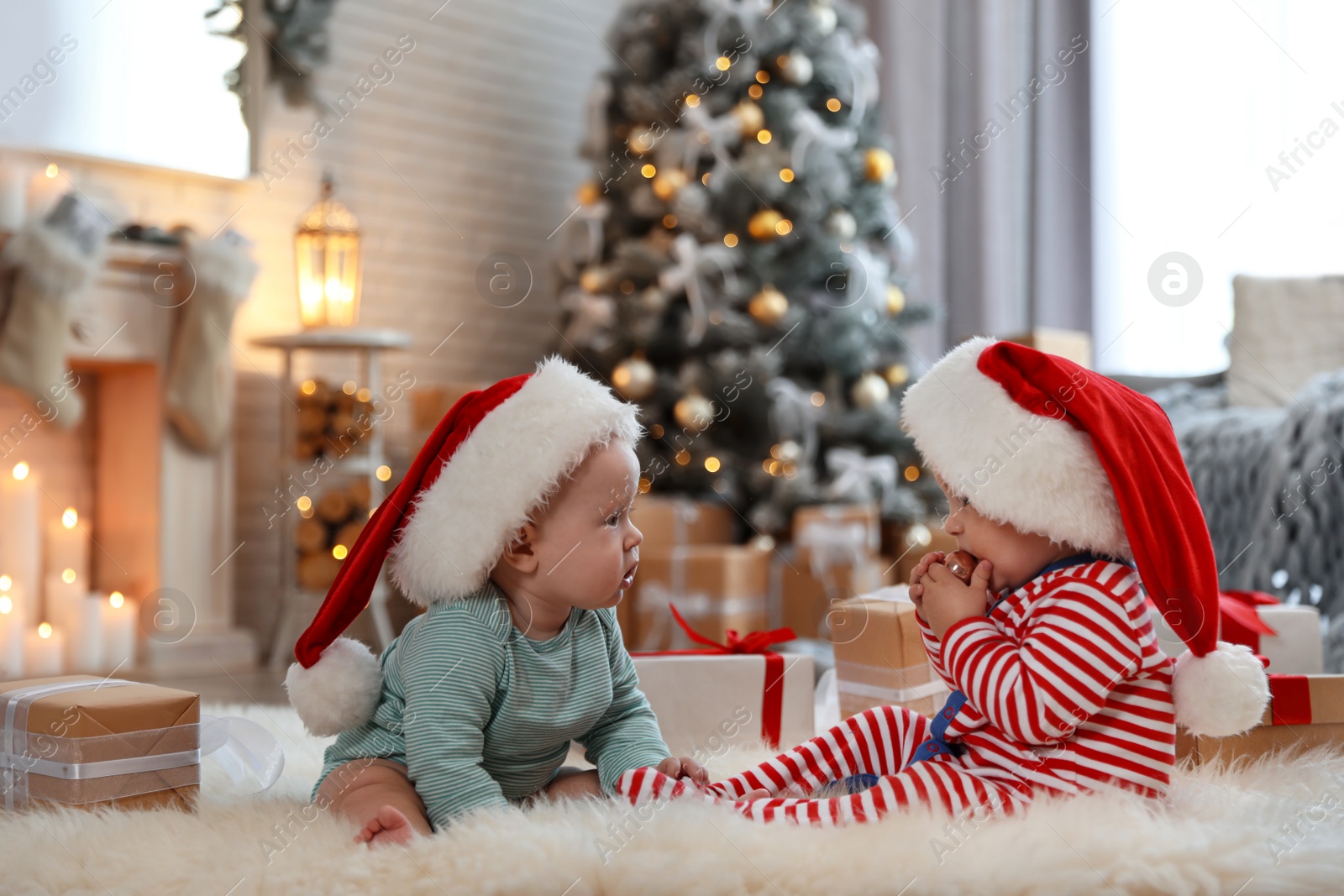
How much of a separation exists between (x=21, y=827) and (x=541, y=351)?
304cm

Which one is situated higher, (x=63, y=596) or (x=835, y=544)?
(x=835, y=544)

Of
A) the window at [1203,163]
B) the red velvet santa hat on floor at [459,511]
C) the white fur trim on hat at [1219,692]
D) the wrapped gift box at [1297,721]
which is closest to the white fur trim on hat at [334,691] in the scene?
the red velvet santa hat on floor at [459,511]

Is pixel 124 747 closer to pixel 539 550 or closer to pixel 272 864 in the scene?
pixel 272 864

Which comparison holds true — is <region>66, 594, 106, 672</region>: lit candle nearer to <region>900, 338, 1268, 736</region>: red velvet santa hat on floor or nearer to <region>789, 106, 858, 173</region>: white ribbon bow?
<region>789, 106, 858, 173</region>: white ribbon bow

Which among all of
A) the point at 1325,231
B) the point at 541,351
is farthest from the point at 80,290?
the point at 1325,231

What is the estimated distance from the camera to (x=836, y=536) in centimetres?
291

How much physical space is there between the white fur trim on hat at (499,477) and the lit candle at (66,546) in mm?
2224

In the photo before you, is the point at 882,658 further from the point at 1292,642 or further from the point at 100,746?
the point at 100,746

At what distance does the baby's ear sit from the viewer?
44.0 inches

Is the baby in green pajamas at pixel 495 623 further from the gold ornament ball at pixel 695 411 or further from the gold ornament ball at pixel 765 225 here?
the gold ornament ball at pixel 765 225

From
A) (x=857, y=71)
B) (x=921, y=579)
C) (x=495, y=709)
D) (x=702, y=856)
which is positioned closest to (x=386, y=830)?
(x=495, y=709)

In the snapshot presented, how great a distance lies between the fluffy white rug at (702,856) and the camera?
34.9 inches

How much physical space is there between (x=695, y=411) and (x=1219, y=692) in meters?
2.07

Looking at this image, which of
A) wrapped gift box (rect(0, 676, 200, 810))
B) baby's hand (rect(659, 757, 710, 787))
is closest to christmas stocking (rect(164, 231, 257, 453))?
wrapped gift box (rect(0, 676, 200, 810))
